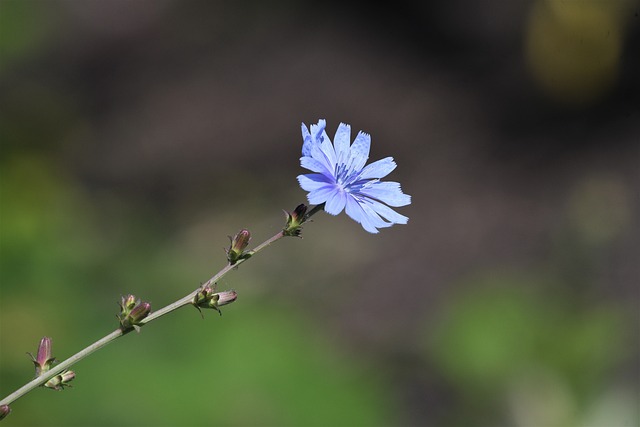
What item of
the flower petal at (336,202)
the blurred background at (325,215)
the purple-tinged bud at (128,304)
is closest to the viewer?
the flower petal at (336,202)

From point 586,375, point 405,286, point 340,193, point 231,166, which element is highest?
point 231,166

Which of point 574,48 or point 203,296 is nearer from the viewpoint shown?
point 203,296

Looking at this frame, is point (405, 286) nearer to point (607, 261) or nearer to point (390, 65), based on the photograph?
point (607, 261)

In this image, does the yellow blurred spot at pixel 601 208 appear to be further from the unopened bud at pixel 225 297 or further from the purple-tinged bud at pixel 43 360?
the purple-tinged bud at pixel 43 360

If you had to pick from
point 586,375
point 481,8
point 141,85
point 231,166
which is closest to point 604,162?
point 481,8

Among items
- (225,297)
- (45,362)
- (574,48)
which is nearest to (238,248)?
(225,297)

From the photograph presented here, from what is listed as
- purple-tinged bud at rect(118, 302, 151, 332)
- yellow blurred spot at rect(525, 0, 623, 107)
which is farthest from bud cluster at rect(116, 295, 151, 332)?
yellow blurred spot at rect(525, 0, 623, 107)

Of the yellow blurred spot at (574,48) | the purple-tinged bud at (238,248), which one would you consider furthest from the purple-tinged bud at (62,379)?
the yellow blurred spot at (574,48)

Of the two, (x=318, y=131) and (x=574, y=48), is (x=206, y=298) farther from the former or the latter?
(x=574, y=48)
